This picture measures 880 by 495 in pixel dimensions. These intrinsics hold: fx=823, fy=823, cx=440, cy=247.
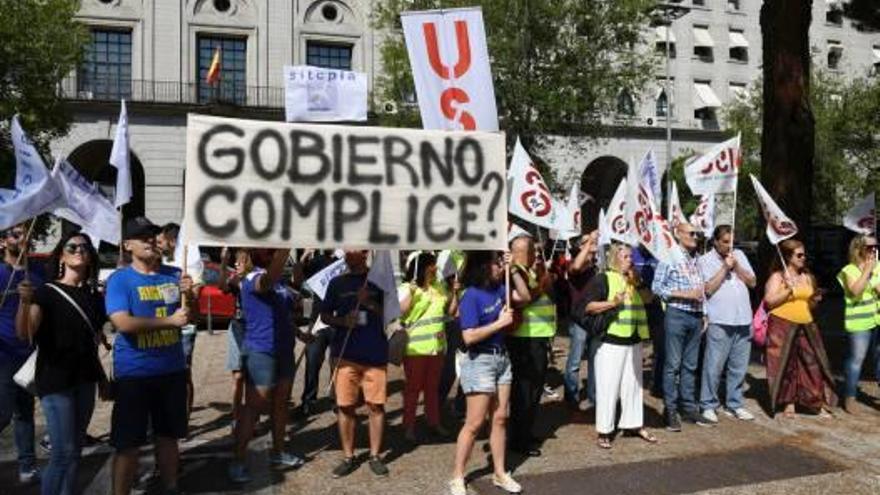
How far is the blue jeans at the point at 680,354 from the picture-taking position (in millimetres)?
7566

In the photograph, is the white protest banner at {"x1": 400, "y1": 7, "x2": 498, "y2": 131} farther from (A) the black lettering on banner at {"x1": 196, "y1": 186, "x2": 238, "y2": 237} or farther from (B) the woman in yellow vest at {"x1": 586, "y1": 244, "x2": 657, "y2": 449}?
(B) the woman in yellow vest at {"x1": 586, "y1": 244, "x2": 657, "y2": 449}

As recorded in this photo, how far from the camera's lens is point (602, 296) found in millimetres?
6871

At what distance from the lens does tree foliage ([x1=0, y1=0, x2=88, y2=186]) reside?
18766mm

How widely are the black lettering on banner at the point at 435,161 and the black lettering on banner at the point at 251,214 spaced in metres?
1.07

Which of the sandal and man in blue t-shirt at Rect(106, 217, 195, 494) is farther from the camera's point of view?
the sandal

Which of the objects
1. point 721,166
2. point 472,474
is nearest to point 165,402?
point 472,474

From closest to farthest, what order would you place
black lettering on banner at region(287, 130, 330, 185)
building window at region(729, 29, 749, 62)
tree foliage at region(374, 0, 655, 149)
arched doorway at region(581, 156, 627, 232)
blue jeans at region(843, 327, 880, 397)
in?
black lettering on banner at region(287, 130, 330, 185), blue jeans at region(843, 327, 880, 397), tree foliage at region(374, 0, 655, 149), arched doorway at region(581, 156, 627, 232), building window at region(729, 29, 749, 62)

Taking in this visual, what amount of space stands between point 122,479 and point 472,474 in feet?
8.17

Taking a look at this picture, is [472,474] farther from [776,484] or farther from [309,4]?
[309,4]

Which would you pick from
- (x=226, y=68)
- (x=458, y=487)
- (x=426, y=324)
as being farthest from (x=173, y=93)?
(x=458, y=487)

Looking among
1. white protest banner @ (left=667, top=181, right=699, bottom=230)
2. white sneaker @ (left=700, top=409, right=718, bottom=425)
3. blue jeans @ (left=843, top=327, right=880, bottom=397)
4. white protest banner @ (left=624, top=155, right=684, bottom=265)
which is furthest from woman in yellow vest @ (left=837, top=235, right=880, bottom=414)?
white protest banner @ (left=624, top=155, right=684, bottom=265)

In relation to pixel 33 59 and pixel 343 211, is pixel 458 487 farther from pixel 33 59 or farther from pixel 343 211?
pixel 33 59

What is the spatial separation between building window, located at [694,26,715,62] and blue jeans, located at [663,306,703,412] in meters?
40.5

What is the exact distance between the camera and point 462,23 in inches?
237
